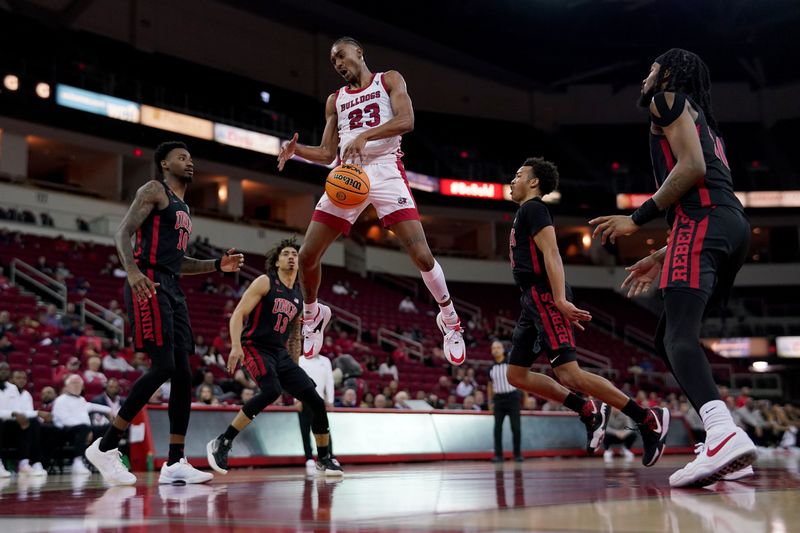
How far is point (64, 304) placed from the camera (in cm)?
1723

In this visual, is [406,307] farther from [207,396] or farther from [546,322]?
[546,322]

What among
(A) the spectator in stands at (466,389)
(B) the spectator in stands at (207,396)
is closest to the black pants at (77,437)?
(B) the spectator in stands at (207,396)

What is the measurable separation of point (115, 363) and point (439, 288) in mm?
9176

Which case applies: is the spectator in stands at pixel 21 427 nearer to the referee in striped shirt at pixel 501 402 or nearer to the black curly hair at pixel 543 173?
the referee in striped shirt at pixel 501 402

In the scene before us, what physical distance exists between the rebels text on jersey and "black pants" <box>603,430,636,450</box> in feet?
29.2

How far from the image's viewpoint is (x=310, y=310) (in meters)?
6.56

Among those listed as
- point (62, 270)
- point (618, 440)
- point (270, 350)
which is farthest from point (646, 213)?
point (62, 270)

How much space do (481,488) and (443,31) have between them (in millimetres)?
31181

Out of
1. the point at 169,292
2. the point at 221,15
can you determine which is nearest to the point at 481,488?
the point at 169,292

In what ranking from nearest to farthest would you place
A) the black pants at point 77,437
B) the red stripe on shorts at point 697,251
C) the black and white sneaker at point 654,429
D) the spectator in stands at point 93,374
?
the red stripe on shorts at point 697,251, the black and white sneaker at point 654,429, the black pants at point 77,437, the spectator in stands at point 93,374

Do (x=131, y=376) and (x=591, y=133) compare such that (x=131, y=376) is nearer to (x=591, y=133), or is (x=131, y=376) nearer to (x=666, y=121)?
(x=666, y=121)

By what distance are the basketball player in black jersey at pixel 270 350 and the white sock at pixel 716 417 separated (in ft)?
11.0

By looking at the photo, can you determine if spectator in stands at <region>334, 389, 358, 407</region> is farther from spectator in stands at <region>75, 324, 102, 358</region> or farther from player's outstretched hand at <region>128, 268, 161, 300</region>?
player's outstretched hand at <region>128, 268, 161, 300</region>

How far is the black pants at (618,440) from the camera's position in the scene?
45.5 feet
